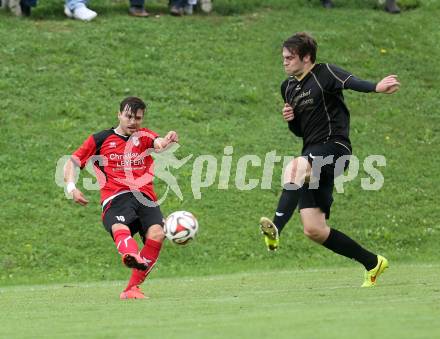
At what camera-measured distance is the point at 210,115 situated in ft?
68.5

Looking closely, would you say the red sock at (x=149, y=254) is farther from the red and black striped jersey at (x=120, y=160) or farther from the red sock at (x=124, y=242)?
the red and black striped jersey at (x=120, y=160)

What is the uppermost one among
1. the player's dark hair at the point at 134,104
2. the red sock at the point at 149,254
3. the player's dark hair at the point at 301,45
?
the player's dark hair at the point at 301,45

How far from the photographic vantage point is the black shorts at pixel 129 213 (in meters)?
10.5

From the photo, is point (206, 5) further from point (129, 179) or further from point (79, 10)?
point (129, 179)

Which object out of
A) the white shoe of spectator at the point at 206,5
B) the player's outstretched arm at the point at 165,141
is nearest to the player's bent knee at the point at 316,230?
the player's outstretched arm at the point at 165,141

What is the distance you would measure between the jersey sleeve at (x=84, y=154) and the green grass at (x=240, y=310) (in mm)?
1392

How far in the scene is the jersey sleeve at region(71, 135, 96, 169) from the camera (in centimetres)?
1082

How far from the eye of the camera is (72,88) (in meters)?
21.2

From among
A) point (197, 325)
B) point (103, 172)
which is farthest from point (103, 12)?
point (197, 325)

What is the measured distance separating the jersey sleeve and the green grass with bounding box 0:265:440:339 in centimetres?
139

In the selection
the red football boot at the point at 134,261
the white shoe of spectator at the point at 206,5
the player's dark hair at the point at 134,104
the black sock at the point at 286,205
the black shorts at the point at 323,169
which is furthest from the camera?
the white shoe of spectator at the point at 206,5

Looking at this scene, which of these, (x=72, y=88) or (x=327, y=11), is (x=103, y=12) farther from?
(x=327, y=11)

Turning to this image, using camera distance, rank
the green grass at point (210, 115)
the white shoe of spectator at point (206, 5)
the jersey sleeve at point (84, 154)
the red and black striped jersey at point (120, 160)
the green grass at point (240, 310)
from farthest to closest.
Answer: the white shoe of spectator at point (206, 5) < the green grass at point (210, 115) < the jersey sleeve at point (84, 154) < the red and black striped jersey at point (120, 160) < the green grass at point (240, 310)

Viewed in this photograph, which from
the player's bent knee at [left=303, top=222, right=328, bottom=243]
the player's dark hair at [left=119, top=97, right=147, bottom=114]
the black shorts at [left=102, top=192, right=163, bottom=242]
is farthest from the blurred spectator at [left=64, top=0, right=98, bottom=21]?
the player's bent knee at [left=303, top=222, right=328, bottom=243]
